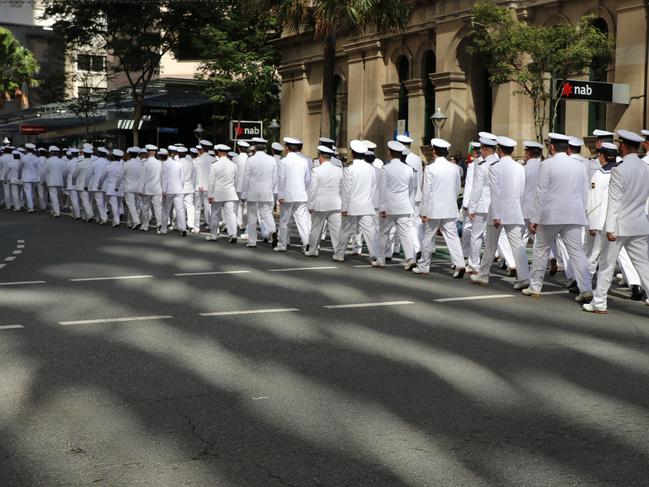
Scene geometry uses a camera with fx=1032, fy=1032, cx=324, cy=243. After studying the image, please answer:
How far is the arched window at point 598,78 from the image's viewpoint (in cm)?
2733

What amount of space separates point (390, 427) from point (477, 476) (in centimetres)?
103

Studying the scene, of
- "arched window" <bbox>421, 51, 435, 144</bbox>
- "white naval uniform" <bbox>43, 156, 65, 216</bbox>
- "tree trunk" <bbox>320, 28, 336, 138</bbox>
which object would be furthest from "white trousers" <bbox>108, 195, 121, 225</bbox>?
"arched window" <bbox>421, 51, 435, 144</bbox>

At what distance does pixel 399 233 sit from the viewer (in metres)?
16.2

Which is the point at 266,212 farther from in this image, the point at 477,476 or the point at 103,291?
the point at 477,476

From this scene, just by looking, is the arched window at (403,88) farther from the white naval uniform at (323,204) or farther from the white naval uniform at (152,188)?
the white naval uniform at (323,204)

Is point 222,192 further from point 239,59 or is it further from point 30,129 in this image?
→ point 30,129

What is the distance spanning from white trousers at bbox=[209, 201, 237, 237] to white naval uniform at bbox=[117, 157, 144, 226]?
414 cm

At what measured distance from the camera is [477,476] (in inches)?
207

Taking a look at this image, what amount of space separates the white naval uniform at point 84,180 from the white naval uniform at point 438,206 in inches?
608

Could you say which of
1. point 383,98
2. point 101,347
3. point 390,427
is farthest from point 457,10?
point 390,427

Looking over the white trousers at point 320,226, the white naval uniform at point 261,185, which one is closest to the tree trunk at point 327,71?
the white naval uniform at point 261,185

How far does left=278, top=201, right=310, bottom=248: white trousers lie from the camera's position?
18.8 meters

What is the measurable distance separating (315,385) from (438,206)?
8.14m

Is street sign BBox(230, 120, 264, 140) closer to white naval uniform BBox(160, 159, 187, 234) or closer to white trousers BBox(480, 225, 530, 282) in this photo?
white naval uniform BBox(160, 159, 187, 234)
